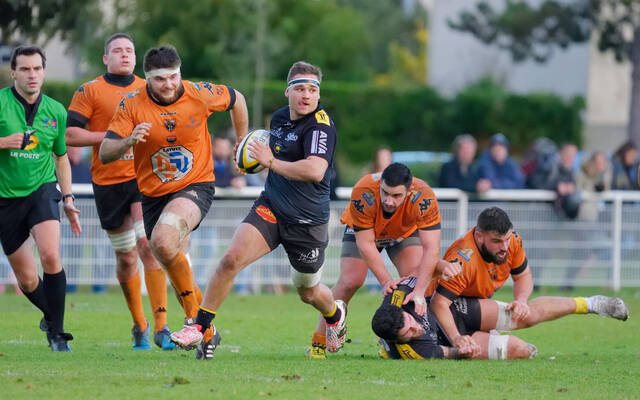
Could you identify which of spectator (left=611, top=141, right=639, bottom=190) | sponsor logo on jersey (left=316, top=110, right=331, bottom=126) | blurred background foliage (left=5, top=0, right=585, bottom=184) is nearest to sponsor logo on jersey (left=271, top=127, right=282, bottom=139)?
sponsor logo on jersey (left=316, top=110, right=331, bottom=126)

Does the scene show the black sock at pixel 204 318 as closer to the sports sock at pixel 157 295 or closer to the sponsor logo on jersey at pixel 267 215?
the sponsor logo on jersey at pixel 267 215

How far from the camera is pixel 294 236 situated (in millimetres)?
8750

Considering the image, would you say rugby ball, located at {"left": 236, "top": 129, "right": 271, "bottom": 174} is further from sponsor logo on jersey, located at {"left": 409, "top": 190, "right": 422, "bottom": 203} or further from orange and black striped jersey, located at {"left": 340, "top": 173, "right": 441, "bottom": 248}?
sponsor logo on jersey, located at {"left": 409, "top": 190, "right": 422, "bottom": 203}

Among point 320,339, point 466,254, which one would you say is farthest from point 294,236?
point 466,254

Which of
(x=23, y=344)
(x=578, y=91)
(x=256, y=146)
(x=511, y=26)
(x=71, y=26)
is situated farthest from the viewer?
(x=578, y=91)

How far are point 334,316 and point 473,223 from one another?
24.1ft

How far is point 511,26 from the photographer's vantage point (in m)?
32.4

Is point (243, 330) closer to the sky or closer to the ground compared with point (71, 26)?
closer to the ground

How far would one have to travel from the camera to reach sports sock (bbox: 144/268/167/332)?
32.6ft

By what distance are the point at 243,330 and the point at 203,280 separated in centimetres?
433

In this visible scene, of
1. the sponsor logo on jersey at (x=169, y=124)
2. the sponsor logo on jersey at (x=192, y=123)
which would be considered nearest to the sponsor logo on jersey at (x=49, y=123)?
the sponsor logo on jersey at (x=169, y=124)

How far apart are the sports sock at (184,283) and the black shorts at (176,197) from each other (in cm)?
36

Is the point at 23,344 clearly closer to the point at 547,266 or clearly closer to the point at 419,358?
the point at 419,358

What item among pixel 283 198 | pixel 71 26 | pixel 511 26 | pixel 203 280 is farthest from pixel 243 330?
pixel 511 26
